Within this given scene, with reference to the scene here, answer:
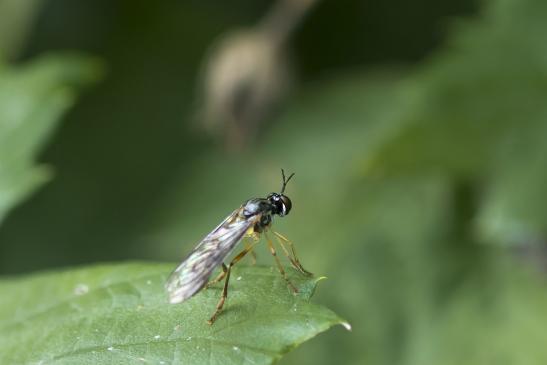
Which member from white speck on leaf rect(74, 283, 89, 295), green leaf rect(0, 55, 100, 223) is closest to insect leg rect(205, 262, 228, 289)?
white speck on leaf rect(74, 283, 89, 295)

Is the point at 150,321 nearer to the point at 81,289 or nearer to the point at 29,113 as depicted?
the point at 81,289

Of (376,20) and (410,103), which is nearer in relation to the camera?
(410,103)

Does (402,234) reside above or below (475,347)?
above

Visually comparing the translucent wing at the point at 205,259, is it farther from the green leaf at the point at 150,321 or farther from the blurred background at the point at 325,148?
the blurred background at the point at 325,148

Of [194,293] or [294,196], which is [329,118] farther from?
[194,293]

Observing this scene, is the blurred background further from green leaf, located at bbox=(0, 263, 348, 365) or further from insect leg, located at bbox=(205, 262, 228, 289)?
insect leg, located at bbox=(205, 262, 228, 289)

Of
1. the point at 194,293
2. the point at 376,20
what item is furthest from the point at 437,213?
the point at 194,293
